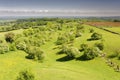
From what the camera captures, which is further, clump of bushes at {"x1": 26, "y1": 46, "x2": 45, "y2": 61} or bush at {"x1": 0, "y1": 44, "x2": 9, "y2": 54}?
clump of bushes at {"x1": 26, "y1": 46, "x2": 45, "y2": 61}

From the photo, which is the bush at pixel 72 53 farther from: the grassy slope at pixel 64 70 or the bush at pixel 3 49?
the bush at pixel 3 49

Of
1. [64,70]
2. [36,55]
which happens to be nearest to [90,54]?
[64,70]

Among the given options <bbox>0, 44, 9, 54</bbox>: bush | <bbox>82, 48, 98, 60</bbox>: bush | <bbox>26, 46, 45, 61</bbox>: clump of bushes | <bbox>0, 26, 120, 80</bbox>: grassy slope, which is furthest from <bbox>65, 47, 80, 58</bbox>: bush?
<bbox>0, 44, 9, 54</bbox>: bush

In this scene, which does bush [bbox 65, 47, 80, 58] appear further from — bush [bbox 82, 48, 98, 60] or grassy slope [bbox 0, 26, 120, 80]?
grassy slope [bbox 0, 26, 120, 80]

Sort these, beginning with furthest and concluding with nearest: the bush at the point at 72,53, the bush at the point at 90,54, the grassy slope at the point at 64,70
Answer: the bush at the point at 72,53, the bush at the point at 90,54, the grassy slope at the point at 64,70

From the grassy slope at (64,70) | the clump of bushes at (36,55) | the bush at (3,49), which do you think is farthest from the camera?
the clump of bushes at (36,55)

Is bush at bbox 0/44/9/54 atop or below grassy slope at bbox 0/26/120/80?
atop

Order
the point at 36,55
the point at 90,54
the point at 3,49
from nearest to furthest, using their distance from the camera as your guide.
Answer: the point at 90,54, the point at 3,49, the point at 36,55

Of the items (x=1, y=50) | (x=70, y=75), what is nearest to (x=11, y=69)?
(x=70, y=75)

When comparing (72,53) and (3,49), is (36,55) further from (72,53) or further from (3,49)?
(72,53)

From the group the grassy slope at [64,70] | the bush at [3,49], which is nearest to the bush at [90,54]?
the grassy slope at [64,70]

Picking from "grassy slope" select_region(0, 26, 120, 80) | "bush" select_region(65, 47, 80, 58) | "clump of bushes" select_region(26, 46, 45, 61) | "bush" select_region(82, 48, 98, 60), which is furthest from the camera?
"bush" select_region(65, 47, 80, 58)

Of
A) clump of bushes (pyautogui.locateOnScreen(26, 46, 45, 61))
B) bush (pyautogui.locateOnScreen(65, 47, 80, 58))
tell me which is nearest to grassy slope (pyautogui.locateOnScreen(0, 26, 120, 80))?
bush (pyautogui.locateOnScreen(65, 47, 80, 58))

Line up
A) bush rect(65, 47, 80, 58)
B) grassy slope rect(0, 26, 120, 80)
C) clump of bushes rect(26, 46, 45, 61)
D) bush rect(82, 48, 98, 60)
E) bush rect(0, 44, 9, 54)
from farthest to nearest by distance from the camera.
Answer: bush rect(65, 47, 80, 58)
clump of bushes rect(26, 46, 45, 61)
bush rect(0, 44, 9, 54)
bush rect(82, 48, 98, 60)
grassy slope rect(0, 26, 120, 80)
